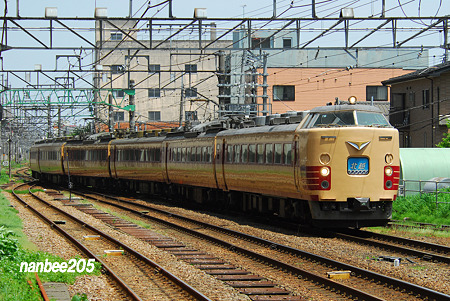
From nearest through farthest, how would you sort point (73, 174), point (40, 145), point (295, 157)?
point (295, 157)
point (73, 174)
point (40, 145)

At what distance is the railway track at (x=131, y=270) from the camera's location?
11102 mm

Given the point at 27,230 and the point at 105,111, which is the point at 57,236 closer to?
the point at 27,230

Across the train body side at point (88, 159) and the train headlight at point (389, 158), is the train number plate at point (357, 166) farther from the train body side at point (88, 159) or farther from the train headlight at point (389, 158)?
the train body side at point (88, 159)

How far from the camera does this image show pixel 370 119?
18.2m

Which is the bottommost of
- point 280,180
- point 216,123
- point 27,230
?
point 27,230

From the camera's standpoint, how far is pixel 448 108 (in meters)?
38.9

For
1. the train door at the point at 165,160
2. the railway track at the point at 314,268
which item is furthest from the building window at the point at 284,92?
the railway track at the point at 314,268

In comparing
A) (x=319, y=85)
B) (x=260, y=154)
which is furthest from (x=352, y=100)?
(x=319, y=85)

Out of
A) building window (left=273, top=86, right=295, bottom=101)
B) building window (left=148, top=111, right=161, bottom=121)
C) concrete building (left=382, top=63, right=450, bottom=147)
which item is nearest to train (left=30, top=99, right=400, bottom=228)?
concrete building (left=382, top=63, right=450, bottom=147)

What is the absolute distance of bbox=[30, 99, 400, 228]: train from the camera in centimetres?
1759

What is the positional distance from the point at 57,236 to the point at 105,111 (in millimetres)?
63438

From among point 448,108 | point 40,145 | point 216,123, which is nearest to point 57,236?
point 216,123

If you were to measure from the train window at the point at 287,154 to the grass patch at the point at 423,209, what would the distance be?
4831 mm

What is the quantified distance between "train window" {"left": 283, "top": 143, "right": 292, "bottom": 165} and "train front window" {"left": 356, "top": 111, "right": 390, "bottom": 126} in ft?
6.60
